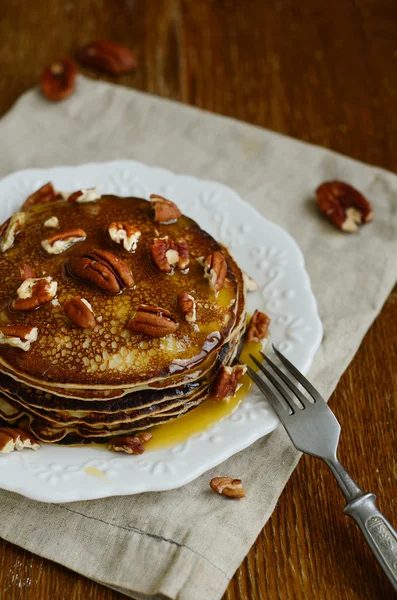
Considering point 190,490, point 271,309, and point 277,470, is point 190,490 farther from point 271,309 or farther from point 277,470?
point 271,309

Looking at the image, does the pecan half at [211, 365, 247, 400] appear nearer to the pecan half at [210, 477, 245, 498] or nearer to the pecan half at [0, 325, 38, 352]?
the pecan half at [210, 477, 245, 498]

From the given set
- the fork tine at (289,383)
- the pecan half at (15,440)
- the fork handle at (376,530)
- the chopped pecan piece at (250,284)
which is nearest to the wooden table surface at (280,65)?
the fork tine at (289,383)

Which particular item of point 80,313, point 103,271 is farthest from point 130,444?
point 103,271

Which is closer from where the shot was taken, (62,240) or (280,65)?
(62,240)

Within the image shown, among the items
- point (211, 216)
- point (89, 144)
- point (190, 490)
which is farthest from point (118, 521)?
point (89, 144)

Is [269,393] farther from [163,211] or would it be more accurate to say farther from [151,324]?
[163,211]

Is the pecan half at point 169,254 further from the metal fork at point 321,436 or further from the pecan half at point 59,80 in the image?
the pecan half at point 59,80
